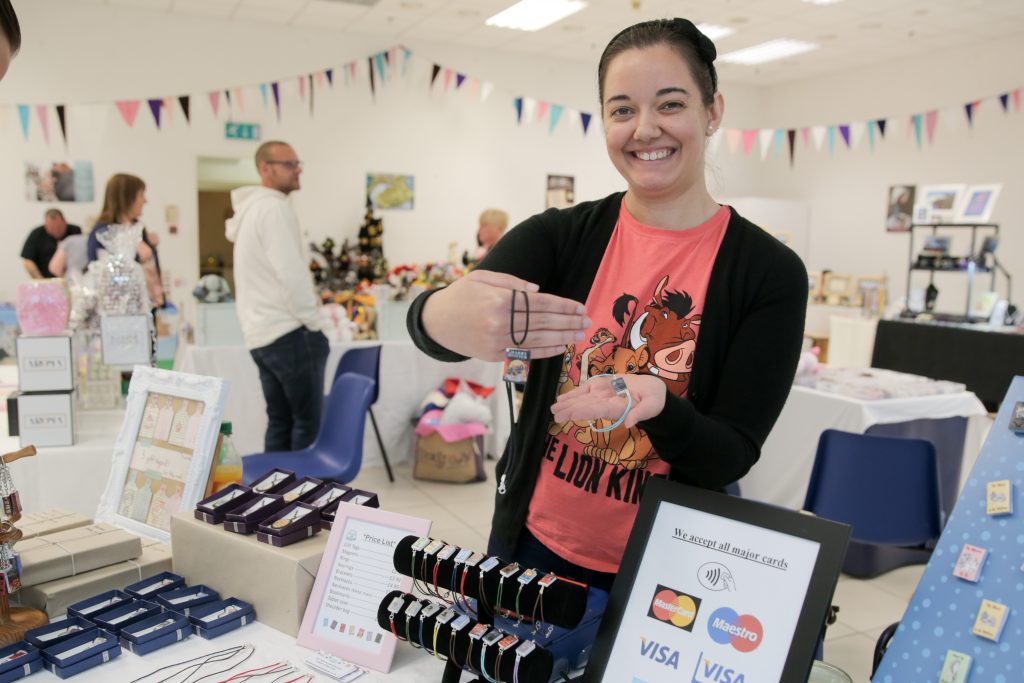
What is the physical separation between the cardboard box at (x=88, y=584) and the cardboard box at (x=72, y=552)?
0.01m

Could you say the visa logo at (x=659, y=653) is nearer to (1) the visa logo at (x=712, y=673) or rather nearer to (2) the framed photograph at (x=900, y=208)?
(1) the visa logo at (x=712, y=673)

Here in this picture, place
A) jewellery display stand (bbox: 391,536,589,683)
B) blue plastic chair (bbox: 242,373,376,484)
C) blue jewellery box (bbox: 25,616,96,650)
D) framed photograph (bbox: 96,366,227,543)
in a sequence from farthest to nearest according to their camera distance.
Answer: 1. blue plastic chair (bbox: 242,373,376,484)
2. framed photograph (bbox: 96,366,227,543)
3. blue jewellery box (bbox: 25,616,96,650)
4. jewellery display stand (bbox: 391,536,589,683)

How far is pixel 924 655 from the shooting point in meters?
1.07

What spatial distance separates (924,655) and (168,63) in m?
7.56

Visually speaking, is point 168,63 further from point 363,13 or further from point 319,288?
point 319,288

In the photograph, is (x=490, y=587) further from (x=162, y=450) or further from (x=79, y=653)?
(x=162, y=450)

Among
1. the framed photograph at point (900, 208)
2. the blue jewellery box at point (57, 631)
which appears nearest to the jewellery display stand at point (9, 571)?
the blue jewellery box at point (57, 631)

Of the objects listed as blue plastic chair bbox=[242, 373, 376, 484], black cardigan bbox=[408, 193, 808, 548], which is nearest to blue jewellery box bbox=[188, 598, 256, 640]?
black cardigan bbox=[408, 193, 808, 548]

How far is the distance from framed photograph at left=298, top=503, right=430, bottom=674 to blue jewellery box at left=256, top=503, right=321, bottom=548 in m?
0.08

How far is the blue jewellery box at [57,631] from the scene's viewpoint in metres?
1.21

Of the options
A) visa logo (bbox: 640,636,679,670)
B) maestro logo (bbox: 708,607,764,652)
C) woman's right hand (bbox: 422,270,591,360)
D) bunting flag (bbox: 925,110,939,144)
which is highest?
bunting flag (bbox: 925,110,939,144)

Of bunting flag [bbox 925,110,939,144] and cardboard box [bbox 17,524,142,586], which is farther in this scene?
bunting flag [bbox 925,110,939,144]

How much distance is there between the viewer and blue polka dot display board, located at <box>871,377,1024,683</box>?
3.35 feet

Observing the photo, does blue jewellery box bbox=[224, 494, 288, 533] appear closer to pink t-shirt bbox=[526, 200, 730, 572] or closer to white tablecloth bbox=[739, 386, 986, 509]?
pink t-shirt bbox=[526, 200, 730, 572]
